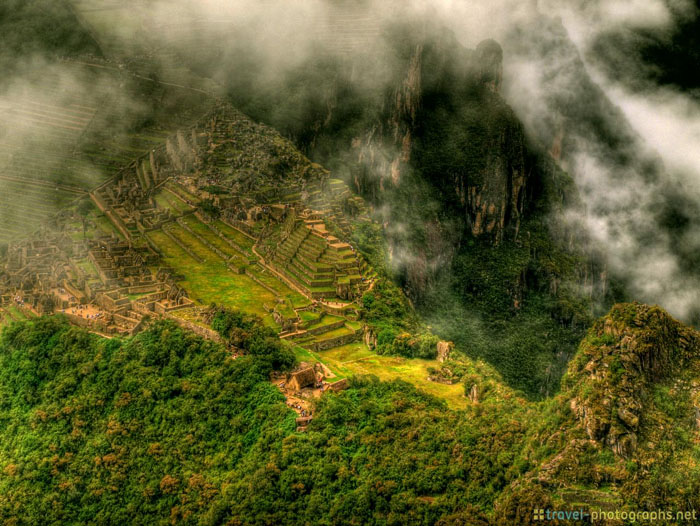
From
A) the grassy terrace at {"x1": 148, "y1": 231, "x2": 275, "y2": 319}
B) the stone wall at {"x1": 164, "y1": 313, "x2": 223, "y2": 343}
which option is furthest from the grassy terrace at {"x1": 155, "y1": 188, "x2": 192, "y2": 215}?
the stone wall at {"x1": 164, "y1": 313, "x2": 223, "y2": 343}

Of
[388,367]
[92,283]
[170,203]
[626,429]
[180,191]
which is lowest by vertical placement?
[626,429]

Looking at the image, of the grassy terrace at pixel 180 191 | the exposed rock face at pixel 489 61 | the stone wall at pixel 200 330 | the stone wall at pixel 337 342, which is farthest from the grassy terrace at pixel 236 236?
the exposed rock face at pixel 489 61

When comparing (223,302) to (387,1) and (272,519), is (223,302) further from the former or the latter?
(387,1)

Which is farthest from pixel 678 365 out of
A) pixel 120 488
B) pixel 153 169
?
pixel 153 169

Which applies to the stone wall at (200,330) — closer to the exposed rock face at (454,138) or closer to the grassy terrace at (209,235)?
the grassy terrace at (209,235)

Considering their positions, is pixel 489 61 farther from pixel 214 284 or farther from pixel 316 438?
pixel 316 438

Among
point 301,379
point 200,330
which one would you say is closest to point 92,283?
point 200,330
